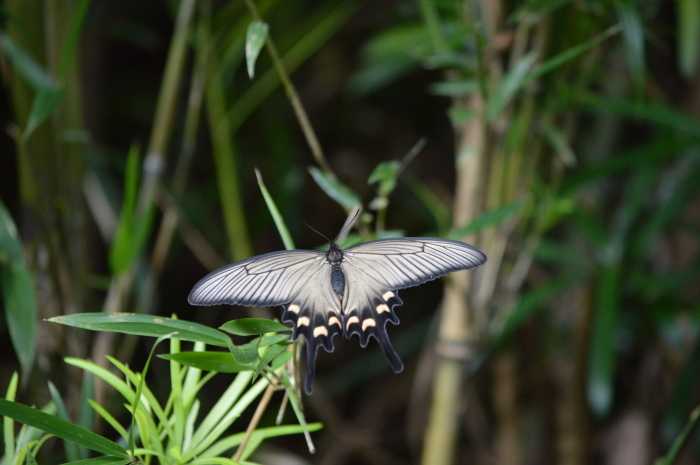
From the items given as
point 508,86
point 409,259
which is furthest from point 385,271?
point 508,86

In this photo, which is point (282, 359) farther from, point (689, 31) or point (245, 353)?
point (689, 31)

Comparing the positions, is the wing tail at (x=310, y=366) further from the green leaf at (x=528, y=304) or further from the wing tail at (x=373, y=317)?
the green leaf at (x=528, y=304)

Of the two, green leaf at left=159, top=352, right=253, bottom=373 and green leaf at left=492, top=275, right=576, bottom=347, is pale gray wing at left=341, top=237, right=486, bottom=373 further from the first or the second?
green leaf at left=492, top=275, right=576, bottom=347

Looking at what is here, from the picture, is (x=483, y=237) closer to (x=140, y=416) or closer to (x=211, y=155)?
(x=140, y=416)

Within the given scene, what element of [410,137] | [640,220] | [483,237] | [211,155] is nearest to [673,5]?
[640,220]

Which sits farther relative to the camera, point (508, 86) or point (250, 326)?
point (508, 86)
